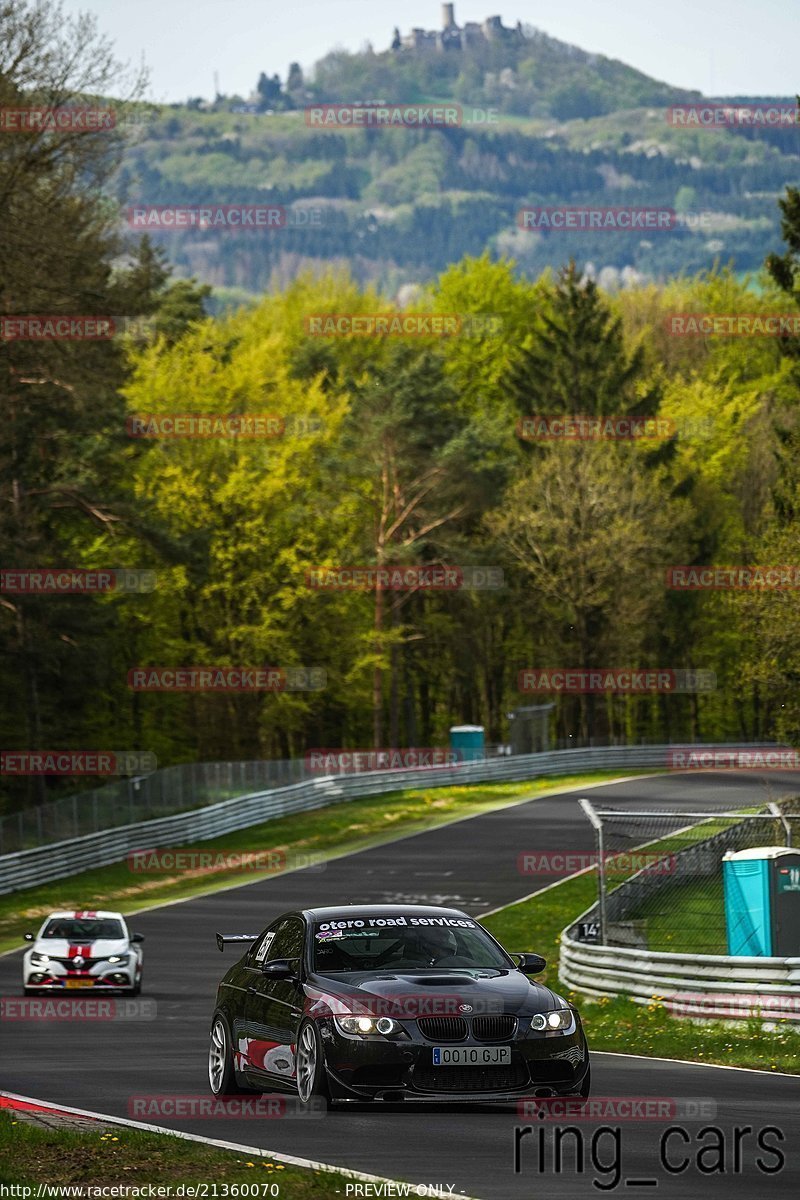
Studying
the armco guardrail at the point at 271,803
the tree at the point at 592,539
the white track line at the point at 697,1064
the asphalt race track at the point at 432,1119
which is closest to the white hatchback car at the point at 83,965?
the asphalt race track at the point at 432,1119

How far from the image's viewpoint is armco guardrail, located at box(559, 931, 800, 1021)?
18.0m

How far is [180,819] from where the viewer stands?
164 ft

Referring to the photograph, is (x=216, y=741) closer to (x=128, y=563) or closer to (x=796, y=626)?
(x=128, y=563)

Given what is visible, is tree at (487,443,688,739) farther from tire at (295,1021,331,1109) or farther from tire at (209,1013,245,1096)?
tire at (295,1021,331,1109)

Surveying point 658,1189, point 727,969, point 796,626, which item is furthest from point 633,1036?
point 796,626

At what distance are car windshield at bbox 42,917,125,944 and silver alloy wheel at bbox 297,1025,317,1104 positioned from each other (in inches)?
620

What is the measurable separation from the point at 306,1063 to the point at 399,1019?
816 mm

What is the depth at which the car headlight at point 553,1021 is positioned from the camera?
38.2 feet

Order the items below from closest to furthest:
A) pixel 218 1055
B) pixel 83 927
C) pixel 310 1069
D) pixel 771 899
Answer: pixel 310 1069
pixel 218 1055
pixel 771 899
pixel 83 927

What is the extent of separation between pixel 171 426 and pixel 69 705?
1082 cm

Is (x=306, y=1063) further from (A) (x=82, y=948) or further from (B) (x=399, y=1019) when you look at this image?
(A) (x=82, y=948)

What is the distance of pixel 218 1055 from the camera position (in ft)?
44.3

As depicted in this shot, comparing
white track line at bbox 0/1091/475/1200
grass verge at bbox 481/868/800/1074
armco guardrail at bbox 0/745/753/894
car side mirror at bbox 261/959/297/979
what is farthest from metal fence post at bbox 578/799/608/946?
armco guardrail at bbox 0/745/753/894

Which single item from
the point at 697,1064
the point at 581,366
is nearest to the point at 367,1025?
the point at 697,1064
